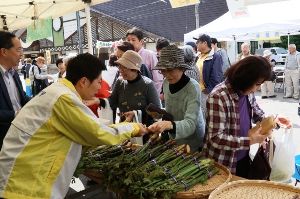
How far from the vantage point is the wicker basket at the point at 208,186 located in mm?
1838

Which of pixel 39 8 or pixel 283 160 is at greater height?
pixel 39 8

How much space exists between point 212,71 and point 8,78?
2.97m

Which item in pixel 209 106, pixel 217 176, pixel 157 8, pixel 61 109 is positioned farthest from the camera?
pixel 157 8

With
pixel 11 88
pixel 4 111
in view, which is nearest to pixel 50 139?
pixel 4 111

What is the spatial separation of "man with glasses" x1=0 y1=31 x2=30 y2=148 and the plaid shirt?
1.67 m

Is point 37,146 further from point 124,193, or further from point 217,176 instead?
point 217,176

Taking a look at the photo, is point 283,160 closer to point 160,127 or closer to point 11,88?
point 160,127

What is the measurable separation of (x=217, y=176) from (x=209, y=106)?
1.45 feet

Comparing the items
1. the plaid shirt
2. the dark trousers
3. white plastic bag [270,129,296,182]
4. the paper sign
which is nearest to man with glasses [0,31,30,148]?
the plaid shirt

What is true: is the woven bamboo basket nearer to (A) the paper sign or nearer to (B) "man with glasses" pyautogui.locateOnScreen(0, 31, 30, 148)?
(B) "man with glasses" pyautogui.locateOnScreen(0, 31, 30, 148)

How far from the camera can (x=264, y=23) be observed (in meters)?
9.45

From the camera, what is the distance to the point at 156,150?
7.42 feet

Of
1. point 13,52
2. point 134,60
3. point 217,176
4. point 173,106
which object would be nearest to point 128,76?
point 134,60

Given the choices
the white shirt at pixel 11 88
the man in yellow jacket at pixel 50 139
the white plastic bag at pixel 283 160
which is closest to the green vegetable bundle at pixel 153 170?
the man in yellow jacket at pixel 50 139
